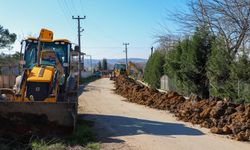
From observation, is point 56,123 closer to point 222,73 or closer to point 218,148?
point 218,148

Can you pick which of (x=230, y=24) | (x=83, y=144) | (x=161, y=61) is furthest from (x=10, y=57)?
(x=83, y=144)

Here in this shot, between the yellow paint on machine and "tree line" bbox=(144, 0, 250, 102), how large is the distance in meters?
7.77

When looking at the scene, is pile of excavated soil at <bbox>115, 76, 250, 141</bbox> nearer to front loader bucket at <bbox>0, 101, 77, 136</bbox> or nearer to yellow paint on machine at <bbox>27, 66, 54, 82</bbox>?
front loader bucket at <bbox>0, 101, 77, 136</bbox>

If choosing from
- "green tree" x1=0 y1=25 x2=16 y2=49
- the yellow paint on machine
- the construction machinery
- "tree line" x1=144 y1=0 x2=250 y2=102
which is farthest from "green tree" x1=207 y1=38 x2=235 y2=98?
"green tree" x1=0 y1=25 x2=16 y2=49

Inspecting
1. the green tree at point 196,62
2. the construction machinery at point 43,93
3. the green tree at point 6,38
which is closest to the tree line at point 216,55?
the green tree at point 196,62

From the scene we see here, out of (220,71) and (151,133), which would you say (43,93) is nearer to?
(151,133)

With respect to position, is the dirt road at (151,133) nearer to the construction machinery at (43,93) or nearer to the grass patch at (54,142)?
the grass patch at (54,142)

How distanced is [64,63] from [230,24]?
37.0ft

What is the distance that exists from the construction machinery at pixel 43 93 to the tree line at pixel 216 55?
675 centimetres

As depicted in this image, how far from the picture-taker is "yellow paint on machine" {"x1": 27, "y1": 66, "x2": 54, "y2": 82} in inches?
523

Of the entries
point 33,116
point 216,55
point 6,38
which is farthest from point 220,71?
point 6,38

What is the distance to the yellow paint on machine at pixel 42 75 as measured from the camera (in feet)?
43.5

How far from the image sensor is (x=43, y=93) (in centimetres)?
1329

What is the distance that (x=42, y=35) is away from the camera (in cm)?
1591
